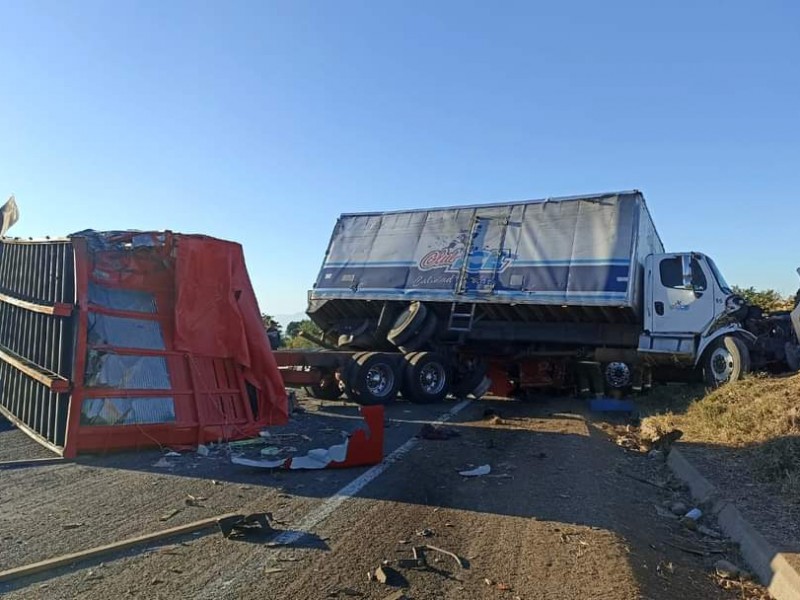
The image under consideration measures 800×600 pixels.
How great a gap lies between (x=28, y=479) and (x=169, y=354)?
6.86 ft

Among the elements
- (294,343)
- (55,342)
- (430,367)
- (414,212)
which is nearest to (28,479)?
(55,342)

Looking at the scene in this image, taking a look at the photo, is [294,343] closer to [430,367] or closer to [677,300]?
[430,367]

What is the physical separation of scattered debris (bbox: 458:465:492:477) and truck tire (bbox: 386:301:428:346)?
7.17 meters

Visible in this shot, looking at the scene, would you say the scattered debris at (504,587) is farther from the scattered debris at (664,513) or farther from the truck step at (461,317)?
the truck step at (461,317)

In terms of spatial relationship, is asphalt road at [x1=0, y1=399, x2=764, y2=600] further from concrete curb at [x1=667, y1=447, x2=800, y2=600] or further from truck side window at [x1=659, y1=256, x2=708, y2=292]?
truck side window at [x1=659, y1=256, x2=708, y2=292]

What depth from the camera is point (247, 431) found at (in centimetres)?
790

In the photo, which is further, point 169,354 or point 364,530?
point 169,354

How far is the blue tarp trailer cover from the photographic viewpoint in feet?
41.1

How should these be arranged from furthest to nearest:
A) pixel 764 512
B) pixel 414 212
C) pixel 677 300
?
pixel 414 212 < pixel 677 300 < pixel 764 512

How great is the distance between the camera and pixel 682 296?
12.8 m

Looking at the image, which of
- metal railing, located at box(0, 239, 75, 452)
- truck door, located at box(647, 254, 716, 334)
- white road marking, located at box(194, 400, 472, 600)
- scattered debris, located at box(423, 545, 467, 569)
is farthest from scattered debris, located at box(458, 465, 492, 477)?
truck door, located at box(647, 254, 716, 334)

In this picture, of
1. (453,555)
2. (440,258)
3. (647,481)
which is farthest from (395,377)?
(453,555)

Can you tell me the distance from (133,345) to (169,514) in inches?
116

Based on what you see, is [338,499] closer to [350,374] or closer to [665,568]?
[665,568]
